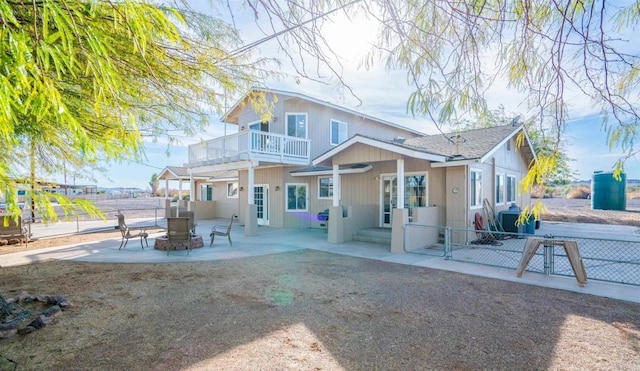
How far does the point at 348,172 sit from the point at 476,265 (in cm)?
642

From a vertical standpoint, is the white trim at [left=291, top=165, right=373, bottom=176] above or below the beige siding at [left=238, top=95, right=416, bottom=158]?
below

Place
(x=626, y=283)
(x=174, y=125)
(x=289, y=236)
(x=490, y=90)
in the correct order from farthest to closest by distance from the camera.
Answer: (x=289, y=236) → (x=626, y=283) → (x=174, y=125) → (x=490, y=90)

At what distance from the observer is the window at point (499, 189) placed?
12.5m

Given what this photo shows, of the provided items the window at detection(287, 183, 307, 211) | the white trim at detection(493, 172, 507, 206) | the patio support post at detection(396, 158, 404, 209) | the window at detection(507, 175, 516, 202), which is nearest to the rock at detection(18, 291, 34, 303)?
the patio support post at detection(396, 158, 404, 209)

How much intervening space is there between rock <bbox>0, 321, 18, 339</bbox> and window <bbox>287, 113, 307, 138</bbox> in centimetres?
1207

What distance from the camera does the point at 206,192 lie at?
863 inches

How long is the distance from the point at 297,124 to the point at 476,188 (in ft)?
27.5

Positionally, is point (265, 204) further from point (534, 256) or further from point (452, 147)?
point (534, 256)

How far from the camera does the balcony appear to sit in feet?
40.2

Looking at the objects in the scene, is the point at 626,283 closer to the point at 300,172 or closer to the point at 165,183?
the point at 300,172

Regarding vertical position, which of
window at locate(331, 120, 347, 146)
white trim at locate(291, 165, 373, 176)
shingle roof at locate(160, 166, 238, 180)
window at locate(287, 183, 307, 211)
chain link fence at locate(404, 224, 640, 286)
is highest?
window at locate(331, 120, 347, 146)

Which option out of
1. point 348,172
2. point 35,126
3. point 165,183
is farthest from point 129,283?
point 165,183

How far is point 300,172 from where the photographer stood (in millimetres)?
14539

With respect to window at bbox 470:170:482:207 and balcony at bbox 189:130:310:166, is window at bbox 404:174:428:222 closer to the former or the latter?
window at bbox 470:170:482:207
